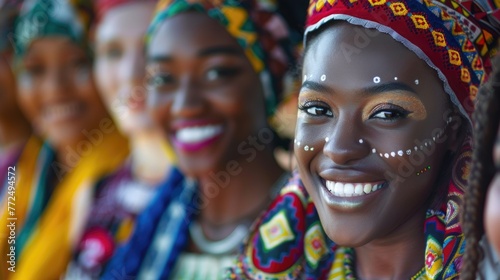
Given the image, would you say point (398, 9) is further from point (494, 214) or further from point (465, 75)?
point (494, 214)

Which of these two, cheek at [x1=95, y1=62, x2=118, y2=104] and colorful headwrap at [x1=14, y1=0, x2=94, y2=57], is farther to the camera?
colorful headwrap at [x1=14, y1=0, x2=94, y2=57]

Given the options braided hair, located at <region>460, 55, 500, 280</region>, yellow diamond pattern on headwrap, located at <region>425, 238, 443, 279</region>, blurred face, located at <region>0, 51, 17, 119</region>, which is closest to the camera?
braided hair, located at <region>460, 55, 500, 280</region>

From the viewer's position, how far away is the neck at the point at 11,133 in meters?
5.14

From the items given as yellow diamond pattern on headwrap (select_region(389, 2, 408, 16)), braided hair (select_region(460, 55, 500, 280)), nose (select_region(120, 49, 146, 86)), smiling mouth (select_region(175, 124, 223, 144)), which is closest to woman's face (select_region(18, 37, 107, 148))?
nose (select_region(120, 49, 146, 86))

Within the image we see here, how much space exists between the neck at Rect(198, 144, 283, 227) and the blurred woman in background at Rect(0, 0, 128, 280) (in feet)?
4.11

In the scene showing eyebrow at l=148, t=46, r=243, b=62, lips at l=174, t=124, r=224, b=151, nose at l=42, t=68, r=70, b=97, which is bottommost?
nose at l=42, t=68, r=70, b=97

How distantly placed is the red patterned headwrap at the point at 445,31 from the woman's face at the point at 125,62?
6.31 ft

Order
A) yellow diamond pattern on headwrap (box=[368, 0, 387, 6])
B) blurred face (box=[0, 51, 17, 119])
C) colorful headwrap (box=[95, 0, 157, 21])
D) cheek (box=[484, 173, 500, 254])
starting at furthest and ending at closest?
blurred face (box=[0, 51, 17, 119])
colorful headwrap (box=[95, 0, 157, 21])
yellow diamond pattern on headwrap (box=[368, 0, 387, 6])
cheek (box=[484, 173, 500, 254])

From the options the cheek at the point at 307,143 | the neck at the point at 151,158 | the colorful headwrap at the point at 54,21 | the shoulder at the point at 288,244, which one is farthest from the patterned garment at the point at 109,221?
the cheek at the point at 307,143

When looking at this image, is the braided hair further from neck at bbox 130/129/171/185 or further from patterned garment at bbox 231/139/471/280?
neck at bbox 130/129/171/185

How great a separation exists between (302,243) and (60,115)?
2.43 m

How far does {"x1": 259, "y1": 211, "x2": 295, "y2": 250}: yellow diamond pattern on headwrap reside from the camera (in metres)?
2.66

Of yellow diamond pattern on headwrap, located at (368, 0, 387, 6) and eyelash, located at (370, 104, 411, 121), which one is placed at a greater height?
yellow diamond pattern on headwrap, located at (368, 0, 387, 6)

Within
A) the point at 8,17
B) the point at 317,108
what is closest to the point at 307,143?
the point at 317,108
